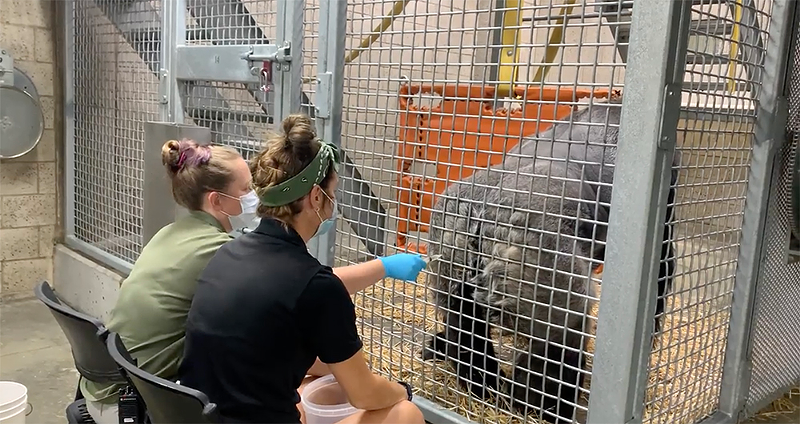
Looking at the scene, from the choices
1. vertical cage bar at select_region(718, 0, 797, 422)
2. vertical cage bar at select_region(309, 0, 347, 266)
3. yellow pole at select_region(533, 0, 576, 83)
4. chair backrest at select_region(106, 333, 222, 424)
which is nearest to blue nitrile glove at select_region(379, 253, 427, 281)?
vertical cage bar at select_region(309, 0, 347, 266)

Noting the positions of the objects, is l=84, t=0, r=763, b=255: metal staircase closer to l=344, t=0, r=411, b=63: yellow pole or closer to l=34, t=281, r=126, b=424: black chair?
l=344, t=0, r=411, b=63: yellow pole

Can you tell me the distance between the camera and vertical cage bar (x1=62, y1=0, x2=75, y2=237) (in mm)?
4258

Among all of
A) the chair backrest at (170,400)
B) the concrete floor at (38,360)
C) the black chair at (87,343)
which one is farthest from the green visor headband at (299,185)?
the concrete floor at (38,360)

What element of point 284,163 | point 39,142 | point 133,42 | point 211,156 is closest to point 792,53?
point 284,163

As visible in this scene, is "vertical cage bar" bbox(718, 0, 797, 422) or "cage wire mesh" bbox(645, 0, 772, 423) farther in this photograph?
"vertical cage bar" bbox(718, 0, 797, 422)

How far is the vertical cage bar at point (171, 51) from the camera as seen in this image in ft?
10.2

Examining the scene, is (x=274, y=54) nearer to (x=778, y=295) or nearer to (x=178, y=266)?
(x=178, y=266)

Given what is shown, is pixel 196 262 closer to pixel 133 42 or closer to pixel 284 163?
pixel 284 163

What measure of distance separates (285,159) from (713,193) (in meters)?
1.35

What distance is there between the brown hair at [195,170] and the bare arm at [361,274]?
50cm

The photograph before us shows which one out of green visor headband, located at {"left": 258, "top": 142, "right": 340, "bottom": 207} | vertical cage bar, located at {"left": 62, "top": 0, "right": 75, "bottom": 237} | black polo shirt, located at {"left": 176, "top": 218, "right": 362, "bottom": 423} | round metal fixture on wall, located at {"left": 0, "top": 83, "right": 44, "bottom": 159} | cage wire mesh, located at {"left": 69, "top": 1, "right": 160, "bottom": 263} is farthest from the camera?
vertical cage bar, located at {"left": 62, "top": 0, "right": 75, "bottom": 237}

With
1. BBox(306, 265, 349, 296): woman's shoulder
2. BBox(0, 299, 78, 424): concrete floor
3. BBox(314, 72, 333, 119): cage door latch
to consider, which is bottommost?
BBox(0, 299, 78, 424): concrete floor

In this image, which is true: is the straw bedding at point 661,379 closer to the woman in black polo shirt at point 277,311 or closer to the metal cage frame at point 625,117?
the metal cage frame at point 625,117

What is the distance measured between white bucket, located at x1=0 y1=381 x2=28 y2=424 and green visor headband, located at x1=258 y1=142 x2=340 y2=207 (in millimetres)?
1415
